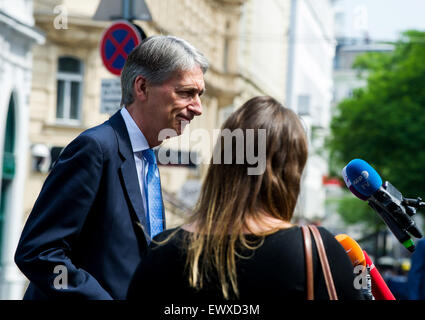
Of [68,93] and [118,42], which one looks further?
[68,93]

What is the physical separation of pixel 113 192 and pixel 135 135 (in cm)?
29

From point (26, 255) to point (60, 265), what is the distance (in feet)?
0.41

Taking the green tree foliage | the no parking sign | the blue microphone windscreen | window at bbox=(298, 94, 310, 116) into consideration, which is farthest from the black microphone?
the green tree foliage

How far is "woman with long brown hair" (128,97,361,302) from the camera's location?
2717 millimetres

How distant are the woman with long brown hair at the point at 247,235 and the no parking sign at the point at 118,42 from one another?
243 inches

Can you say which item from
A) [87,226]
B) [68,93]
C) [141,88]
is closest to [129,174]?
[87,226]

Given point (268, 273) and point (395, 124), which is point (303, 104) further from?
point (268, 273)

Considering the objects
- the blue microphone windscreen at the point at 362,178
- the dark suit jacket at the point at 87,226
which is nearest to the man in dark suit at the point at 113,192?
the dark suit jacket at the point at 87,226

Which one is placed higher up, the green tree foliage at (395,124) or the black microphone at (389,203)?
the green tree foliage at (395,124)

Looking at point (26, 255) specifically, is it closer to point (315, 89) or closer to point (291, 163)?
point (291, 163)

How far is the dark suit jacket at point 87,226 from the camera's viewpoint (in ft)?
10.4

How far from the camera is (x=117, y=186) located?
3367 mm

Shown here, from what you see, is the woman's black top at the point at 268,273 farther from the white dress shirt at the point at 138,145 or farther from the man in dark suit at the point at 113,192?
the white dress shirt at the point at 138,145

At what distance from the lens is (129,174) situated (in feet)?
11.2
